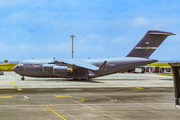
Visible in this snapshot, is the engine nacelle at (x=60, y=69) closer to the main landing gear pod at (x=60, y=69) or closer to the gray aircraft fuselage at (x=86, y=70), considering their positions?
the main landing gear pod at (x=60, y=69)

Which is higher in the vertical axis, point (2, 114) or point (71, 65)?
point (71, 65)

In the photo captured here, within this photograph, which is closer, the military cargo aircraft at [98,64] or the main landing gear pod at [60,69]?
the main landing gear pod at [60,69]

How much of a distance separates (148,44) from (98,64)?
9.97m

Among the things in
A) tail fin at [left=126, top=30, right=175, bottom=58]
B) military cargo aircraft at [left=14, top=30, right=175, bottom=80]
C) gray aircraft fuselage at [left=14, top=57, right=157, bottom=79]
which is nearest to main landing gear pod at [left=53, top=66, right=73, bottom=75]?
military cargo aircraft at [left=14, top=30, right=175, bottom=80]

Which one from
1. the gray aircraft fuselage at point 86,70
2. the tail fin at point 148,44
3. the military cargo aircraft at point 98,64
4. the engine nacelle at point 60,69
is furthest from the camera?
the tail fin at point 148,44

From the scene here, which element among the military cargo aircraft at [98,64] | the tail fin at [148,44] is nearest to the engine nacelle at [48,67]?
the military cargo aircraft at [98,64]

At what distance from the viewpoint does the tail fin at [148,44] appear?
1628 inches

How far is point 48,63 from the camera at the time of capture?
135ft

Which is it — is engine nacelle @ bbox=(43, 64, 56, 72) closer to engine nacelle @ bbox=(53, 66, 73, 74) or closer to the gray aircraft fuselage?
the gray aircraft fuselage

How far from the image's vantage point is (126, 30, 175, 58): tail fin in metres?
41.3

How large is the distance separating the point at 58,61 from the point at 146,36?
55.1ft

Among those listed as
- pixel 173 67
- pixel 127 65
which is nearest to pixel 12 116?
pixel 173 67

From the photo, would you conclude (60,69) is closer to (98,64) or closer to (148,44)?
(98,64)

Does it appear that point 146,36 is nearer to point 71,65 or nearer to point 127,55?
point 127,55
